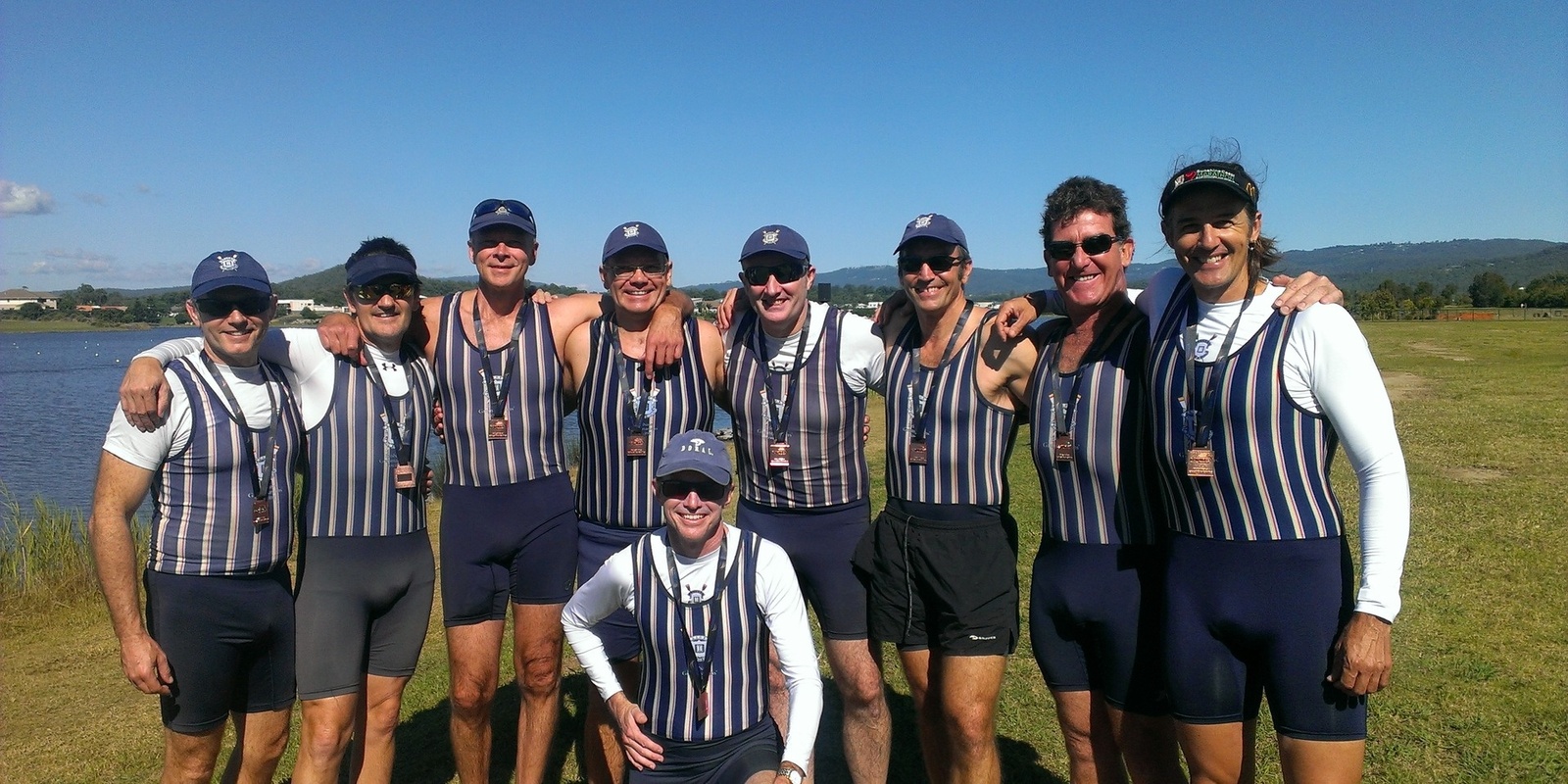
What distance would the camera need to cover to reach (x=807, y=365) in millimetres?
4324

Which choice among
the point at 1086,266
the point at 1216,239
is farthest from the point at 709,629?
the point at 1216,239

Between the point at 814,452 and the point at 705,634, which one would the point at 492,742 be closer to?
the point at 705,634

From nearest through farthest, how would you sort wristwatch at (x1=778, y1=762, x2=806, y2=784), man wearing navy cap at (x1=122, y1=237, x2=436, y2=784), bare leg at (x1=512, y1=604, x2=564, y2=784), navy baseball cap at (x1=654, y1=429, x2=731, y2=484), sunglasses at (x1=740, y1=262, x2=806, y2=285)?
1. wristwatch at (x1=778, y1=762, x2=806, y2=784)
2. navy baseball cap at (x1=654, y1=429, x2=731, y2=484)
3. man wearing navy cap at (x1=122, y1=237, x2=436, y2=784)
4. sunglasses at (x1=740, y1=262, x2=806, y2=285)
5. bare leg at (x1=512, y1=604, x2=564, y2=784)

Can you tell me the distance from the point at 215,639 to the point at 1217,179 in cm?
420

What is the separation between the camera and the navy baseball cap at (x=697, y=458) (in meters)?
3.46

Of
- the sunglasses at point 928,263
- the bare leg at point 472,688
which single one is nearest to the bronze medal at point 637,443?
the bare leg at point 472,688

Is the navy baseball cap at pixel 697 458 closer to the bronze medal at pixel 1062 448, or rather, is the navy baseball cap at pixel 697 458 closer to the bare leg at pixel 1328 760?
the bronze medal at pixel 1062 448

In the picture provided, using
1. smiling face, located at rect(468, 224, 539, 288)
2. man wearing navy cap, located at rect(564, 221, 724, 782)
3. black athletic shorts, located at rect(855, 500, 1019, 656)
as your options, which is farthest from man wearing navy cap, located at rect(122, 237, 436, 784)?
black athletic shorts, located at rect(855, 500, 1019, 656)

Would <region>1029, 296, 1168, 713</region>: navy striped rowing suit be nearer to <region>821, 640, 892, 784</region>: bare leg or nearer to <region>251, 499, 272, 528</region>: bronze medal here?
<region>821, 640, 892, 784</region>: bare leg

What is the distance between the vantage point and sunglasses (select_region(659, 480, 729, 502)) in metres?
3.49

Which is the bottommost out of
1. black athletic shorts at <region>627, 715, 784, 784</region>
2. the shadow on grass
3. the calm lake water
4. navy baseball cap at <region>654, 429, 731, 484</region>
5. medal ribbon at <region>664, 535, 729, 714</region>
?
the calm lake water

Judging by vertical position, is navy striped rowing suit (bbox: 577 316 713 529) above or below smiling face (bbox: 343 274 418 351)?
below

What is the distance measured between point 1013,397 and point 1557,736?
3.96m

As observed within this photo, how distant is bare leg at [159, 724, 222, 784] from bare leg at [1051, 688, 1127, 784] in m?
3.49
